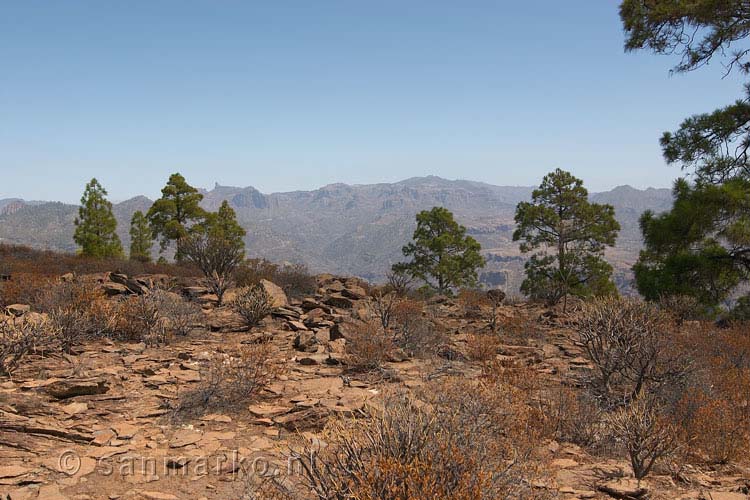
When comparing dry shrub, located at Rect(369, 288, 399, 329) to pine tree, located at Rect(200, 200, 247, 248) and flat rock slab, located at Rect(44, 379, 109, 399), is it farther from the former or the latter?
pine tree, located at Rect(200, 200, 247, 248)

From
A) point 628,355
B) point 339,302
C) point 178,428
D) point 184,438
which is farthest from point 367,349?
point 339,302

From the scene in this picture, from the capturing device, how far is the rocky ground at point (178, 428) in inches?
160

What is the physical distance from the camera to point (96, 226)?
3525cm

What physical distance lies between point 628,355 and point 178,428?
21.2 ft

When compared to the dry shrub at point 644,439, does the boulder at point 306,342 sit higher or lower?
lower

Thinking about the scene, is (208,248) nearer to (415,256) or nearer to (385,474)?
(385,474)

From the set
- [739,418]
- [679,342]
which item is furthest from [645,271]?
[739,418]

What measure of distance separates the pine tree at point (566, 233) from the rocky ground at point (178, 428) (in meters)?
16.5

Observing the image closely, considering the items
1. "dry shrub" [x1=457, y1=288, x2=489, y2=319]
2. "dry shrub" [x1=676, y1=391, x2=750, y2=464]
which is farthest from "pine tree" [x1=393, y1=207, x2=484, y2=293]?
"dry shrub" [x1=676, y1=391, x2=750, y2=464]

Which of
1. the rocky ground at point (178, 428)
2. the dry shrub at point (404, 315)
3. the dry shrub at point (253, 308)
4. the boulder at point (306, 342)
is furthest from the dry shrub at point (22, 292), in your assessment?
the dry shrub at point (404, 315)

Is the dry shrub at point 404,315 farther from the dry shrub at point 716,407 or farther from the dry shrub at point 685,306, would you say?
the dry shrub at point 685,306

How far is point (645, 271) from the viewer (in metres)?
12.8

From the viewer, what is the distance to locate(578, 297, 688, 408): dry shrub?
265 inches

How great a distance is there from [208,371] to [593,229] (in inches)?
916
